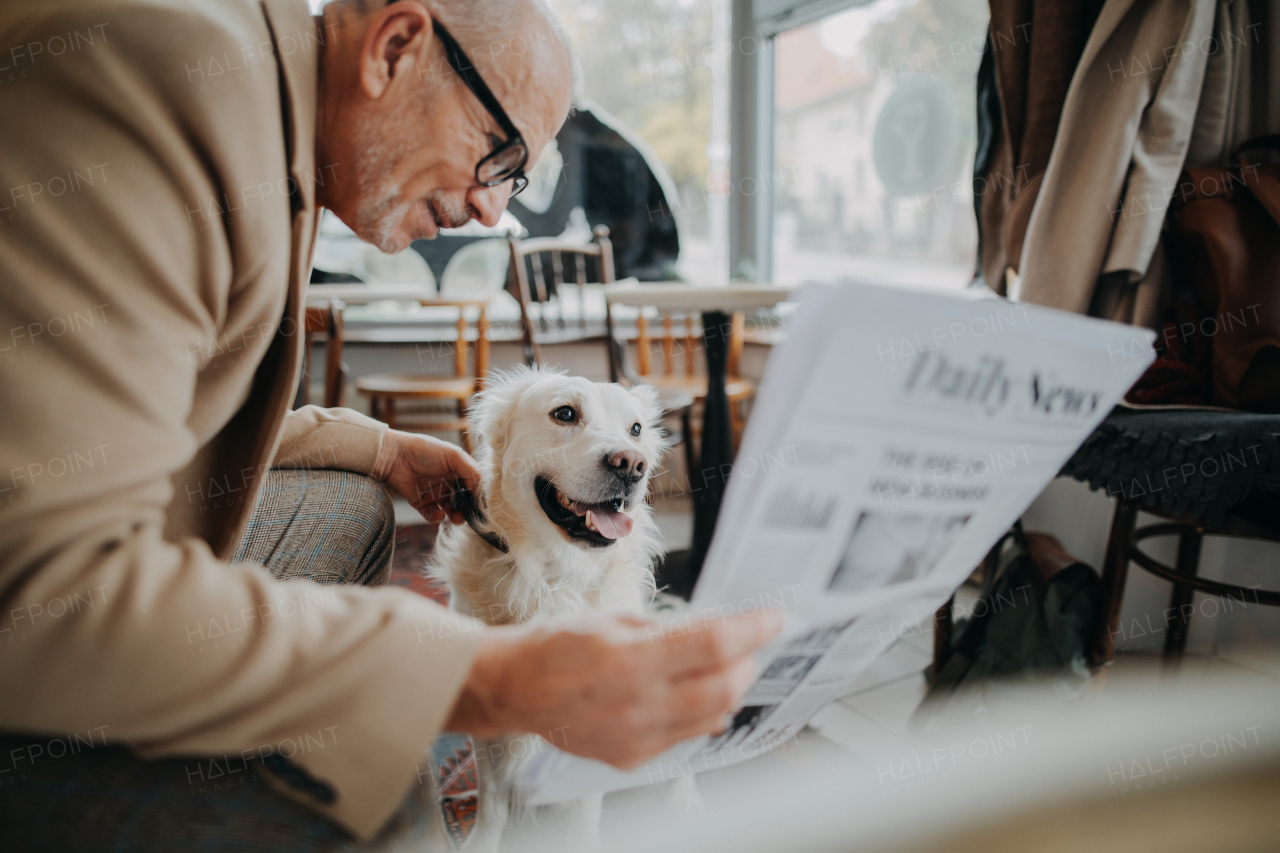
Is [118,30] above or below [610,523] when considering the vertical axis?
above

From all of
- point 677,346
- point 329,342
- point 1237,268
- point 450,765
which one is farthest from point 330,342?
point 677,346

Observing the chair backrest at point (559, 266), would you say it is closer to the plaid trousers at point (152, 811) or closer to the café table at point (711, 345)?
the café table at point (711, 345)

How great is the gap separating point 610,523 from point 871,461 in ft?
2.30

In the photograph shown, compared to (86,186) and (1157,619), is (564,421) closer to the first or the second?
(86,186)

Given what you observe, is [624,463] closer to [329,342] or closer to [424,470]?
[424,470]

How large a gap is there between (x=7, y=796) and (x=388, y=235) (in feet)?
1.60

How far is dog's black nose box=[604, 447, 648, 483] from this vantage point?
1.05m

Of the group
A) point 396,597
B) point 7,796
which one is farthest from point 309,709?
point 7,796

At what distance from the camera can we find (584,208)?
3602 millimetres

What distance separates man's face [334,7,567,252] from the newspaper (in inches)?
14.1

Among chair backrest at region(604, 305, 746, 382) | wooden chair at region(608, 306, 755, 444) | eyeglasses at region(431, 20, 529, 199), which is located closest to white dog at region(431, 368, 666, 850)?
eyeglasses at region(431, 20, 529, 199)

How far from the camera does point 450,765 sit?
1.21 meters

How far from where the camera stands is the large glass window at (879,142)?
2535mm

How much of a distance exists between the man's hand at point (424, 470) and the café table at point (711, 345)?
3.10 feet
